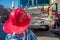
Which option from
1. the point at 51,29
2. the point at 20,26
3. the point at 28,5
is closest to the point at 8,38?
the point at 20,26

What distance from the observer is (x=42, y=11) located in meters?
1.68

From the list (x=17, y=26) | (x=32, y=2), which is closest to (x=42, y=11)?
(x=32, y=2)

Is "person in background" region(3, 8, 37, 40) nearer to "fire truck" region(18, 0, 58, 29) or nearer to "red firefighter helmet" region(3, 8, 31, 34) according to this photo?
"red firefighter helmet" region(3, 8, 31, 34)

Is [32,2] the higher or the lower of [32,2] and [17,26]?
the higher

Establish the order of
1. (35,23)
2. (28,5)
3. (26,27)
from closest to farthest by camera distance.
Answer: (26,27) < (28,5) < (35,23)

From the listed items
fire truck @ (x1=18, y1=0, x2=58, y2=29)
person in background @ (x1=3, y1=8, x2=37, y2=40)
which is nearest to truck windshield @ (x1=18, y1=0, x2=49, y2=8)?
fire truck @ (x1=18, y1=0, x2=58, y2=29)

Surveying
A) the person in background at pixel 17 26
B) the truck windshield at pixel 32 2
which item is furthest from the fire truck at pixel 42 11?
the person in background at pixel 17 26

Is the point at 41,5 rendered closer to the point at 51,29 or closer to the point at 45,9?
the point at 45,9

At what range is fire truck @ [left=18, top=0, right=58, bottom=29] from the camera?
5.38 ft

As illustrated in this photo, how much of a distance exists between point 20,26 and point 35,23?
1.05 m

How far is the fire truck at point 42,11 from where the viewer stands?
5.38 feet

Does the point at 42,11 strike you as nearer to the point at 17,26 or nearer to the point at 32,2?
the point at 32,2

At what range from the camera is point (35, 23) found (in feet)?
5.73

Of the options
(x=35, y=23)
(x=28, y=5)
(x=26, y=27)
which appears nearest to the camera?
(x=26, y=27)
